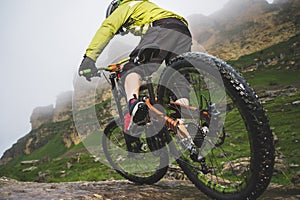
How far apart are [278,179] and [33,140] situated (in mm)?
150486

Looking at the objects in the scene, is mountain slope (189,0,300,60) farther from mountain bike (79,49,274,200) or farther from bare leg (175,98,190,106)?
bare leg (175,98,190,106)

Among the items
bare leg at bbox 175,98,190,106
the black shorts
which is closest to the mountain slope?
the black shorts

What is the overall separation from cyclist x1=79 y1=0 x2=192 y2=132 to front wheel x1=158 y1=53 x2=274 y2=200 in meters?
0.29

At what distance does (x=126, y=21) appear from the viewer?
4.16 m

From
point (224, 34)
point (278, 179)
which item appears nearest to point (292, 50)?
point (224, 34)

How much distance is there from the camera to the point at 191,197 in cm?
386

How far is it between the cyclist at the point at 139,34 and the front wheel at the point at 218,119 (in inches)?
11.3

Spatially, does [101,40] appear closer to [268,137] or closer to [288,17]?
[268,137]

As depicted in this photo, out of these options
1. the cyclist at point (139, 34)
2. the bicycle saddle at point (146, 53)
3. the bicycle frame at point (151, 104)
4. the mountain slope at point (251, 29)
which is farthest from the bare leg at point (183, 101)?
the mountain slope at point (251, 29)

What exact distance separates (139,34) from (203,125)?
1749mm

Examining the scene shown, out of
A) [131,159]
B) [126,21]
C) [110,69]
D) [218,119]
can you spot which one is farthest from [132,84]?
[131,159]

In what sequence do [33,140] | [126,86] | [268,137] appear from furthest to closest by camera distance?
[33,140], [126,86], [268,137]

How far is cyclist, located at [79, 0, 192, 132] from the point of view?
3818 millimetres

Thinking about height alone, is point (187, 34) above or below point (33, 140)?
above
